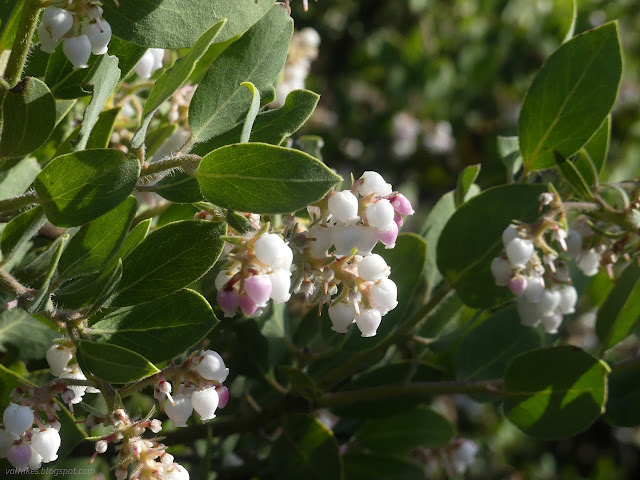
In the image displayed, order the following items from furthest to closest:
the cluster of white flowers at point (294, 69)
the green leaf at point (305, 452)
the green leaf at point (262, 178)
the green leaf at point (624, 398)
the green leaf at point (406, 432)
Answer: the cluster of white flowers at point (294, 69)
the green leaf at point (406, 432)
the green leaf at point (624, 398)
the green leaf at point (305, 452)
the green leaf at point (262, 178)

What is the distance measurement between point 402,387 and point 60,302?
685 millimetres

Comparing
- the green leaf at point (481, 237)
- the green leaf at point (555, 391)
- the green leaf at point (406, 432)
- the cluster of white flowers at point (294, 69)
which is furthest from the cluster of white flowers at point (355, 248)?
the cluster of white flowers at point (294, 69)

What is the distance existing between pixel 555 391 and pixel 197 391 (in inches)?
26.0

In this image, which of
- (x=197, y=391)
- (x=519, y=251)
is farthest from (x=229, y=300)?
(x=519, y=251)

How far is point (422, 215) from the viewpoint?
12.4 feet

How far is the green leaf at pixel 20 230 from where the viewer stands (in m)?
1.00

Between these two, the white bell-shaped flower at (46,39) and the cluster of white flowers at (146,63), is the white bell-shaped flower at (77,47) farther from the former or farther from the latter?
the cluster of white flowers at (146,63)

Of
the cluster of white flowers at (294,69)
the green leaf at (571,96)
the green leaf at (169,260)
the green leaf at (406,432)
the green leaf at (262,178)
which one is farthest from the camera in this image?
the cluster of white flowers at (294,69)

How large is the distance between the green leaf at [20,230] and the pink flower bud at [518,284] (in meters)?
0.70

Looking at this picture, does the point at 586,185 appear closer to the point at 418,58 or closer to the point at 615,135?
the point at 418,58

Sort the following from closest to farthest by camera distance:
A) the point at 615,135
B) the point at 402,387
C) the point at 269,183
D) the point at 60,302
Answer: the point at 269,183, the point at 60,302, the point at 402,387, the point at 615,135

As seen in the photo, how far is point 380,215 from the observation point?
0.92m

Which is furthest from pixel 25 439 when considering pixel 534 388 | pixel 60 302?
pixel 534 388

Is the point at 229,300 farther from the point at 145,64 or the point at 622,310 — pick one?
the point at 622,310
